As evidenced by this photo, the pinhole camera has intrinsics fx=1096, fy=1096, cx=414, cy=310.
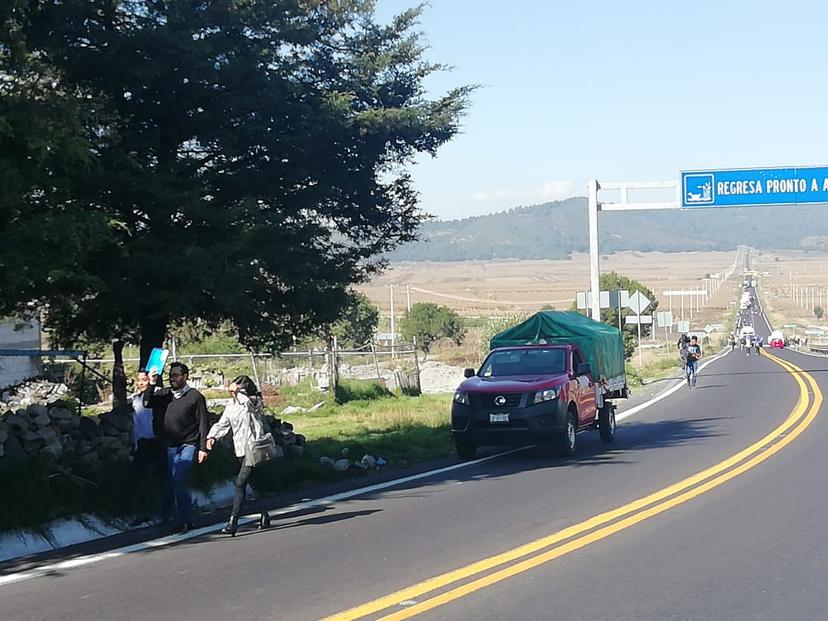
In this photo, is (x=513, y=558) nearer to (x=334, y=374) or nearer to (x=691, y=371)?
(x=334, y=374)

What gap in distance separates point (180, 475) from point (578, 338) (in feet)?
36.8

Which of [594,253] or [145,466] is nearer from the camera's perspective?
[145,466]

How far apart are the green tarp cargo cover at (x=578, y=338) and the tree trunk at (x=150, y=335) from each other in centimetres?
710

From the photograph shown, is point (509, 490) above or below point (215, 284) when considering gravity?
below

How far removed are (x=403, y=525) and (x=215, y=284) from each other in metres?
4.70

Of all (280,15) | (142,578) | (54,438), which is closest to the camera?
(142,578)

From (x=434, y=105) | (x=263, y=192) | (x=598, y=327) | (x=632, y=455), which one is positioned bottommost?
(x=632, y=455)

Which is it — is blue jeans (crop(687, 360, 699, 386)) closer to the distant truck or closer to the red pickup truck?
the distant truck

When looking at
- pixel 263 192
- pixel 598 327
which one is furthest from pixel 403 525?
pixel 598 327

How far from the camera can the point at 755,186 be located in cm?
3325

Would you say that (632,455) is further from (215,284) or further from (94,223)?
(94,223)

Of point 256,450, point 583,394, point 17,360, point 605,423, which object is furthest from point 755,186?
point 256,450

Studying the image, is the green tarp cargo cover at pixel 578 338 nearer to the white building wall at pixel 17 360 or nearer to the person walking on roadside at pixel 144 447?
the person walking on roadside at pixel 144 447

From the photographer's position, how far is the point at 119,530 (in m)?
11.4
